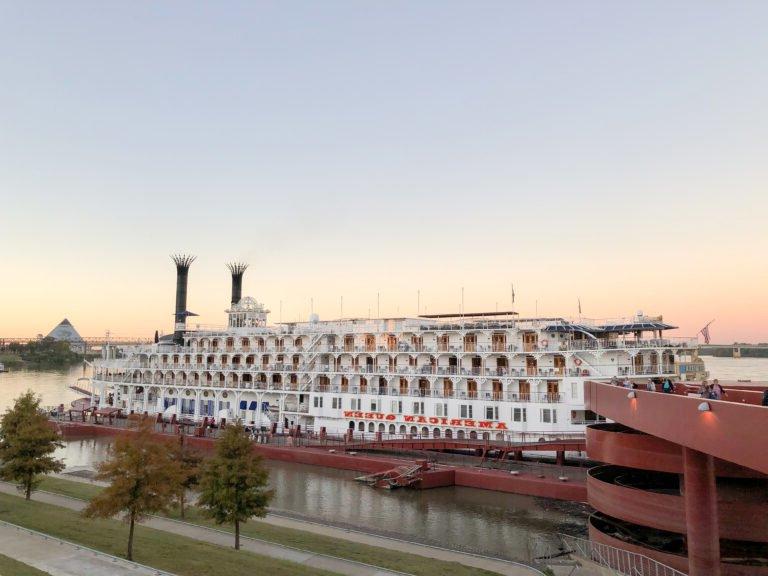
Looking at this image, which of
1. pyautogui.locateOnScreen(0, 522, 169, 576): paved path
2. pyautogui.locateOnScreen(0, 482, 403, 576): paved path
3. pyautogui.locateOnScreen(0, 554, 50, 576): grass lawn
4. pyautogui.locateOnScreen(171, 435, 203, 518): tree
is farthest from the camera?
pyautogui.locateOnScreen(171, 435, 203, 518): tree

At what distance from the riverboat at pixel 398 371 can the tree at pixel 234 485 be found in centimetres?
2121

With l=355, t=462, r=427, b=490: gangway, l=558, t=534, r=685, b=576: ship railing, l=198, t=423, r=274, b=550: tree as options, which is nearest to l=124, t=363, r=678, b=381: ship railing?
l=355, t=462, r=427, b=490: gangway

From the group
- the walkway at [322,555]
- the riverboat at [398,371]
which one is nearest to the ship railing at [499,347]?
the riverboat at [398,371]

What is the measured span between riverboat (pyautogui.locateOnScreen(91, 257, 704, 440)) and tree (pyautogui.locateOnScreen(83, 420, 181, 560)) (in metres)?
25.0

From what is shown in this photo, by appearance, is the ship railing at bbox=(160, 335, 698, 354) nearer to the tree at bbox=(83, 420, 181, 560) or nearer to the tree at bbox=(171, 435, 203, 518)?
the tree at bbox=(171, 435, 203, 518)

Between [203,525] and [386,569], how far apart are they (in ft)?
28.8

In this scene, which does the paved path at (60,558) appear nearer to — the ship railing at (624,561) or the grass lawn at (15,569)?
the grass lawn at (15,569)

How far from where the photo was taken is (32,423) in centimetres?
2631

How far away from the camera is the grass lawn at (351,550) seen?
18469 millimetres

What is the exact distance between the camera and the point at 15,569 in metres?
14.3

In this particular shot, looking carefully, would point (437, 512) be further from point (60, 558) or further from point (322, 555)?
point (60, 558)

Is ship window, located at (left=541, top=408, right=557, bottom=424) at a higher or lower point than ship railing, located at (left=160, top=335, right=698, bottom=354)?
lower

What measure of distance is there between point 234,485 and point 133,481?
3.85 meters

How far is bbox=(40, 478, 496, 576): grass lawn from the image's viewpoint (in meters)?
18.5
